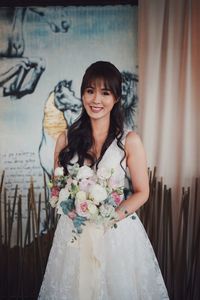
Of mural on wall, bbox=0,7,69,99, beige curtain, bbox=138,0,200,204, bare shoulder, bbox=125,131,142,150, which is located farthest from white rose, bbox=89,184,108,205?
mural on wall, bbox=0,7,69,99

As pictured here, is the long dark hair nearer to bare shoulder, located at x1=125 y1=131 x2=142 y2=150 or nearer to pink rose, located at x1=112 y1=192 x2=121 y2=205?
bare shoulder, located at x1=125 y1=131 x2=142 y2=150

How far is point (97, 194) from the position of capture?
147 centimetres

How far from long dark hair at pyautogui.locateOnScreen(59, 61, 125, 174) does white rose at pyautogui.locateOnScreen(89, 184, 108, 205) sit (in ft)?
1.05

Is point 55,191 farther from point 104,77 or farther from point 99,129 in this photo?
point 104,77

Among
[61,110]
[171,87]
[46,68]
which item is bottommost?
[61,110]

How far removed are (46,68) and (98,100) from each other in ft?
3.35

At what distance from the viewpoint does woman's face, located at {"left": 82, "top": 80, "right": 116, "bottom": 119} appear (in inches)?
68.9

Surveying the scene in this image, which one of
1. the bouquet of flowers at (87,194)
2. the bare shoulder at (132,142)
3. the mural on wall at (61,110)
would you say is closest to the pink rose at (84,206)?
the bouquet of flowers at (87,194)

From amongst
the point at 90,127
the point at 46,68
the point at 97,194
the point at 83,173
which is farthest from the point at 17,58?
the point at 97,194

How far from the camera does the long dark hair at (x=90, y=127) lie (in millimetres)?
1751

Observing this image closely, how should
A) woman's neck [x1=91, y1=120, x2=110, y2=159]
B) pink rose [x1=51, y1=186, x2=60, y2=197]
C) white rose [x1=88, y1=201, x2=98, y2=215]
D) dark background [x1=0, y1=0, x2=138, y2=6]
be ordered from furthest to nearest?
dark background [x1=0, y1=0, x2=138, y2=6]
woman's neck [x1=91, y1=120, x2=110, y2=159]
pink rose [x1=51, y1=186, x2=60, y2=197]
white rose [x1=88, y1=201, x2=98, y2=215]

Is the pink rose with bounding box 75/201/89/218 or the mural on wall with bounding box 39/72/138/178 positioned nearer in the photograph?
the pink rose with bounding box 75/201/89/218

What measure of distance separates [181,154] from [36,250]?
1091 millimetres

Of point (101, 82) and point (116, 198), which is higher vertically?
point (101, 82)
